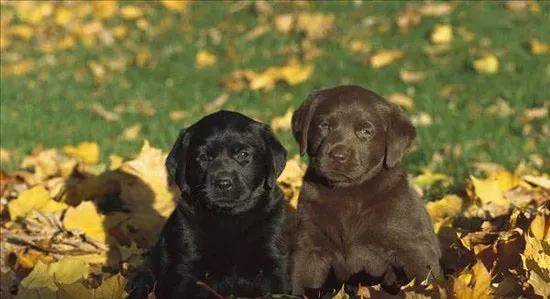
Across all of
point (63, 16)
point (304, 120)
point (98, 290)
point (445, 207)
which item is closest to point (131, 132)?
point (445, 207)

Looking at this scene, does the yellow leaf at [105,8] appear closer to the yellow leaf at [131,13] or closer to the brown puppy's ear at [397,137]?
the yellow leaf at [131,13]

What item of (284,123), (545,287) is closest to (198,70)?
(284,123)

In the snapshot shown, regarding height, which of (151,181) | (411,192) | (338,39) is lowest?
(338,39)

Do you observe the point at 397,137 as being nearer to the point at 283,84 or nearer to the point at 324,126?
the point at 324,126

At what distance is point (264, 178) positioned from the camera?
5.20 meters

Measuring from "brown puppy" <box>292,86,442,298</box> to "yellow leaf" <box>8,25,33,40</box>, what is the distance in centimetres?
1099

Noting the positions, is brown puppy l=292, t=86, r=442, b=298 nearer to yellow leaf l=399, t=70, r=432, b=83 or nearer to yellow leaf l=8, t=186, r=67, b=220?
yellow leaf l=8, t=186, r=67, b=220

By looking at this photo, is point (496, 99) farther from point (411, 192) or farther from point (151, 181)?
point (411, 192)

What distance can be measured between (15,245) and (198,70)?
22.6ft

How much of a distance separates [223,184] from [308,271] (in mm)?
693

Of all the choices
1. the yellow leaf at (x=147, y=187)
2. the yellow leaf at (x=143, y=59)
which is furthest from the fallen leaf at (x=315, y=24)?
the yellow leaf at (x=147, y=187)

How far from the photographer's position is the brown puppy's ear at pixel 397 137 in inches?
206

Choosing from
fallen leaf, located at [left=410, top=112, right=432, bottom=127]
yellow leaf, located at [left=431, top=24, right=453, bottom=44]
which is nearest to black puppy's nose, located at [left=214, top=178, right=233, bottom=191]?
fallen leaf, located at [left=410, top=112, right=432, bottom=127]

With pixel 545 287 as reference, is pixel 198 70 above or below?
below
